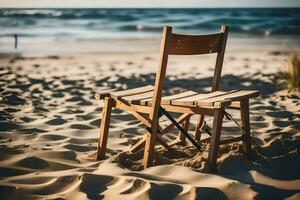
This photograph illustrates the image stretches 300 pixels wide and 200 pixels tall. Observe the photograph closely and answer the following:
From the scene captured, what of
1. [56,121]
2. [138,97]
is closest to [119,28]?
[56,121]

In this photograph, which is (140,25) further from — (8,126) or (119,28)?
(8,126)

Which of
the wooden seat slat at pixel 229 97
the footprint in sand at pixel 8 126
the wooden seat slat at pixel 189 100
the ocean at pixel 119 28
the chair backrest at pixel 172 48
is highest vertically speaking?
the ocean at pixel 119 28

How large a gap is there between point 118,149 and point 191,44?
1.47m

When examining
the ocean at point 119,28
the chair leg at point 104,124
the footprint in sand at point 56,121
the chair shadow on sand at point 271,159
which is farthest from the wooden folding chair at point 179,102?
the ocean at point 119,28

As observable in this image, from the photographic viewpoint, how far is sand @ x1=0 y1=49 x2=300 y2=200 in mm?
2891

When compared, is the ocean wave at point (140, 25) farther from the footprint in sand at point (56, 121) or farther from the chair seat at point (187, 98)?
the chair seat at point (187, 98)

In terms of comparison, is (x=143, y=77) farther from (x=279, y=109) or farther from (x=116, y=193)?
(x=116, y=193)

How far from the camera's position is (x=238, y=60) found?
11.2 m

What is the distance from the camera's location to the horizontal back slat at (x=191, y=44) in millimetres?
3109

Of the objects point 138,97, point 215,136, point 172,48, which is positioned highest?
point 172,48

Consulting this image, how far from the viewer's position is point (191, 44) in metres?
3.20

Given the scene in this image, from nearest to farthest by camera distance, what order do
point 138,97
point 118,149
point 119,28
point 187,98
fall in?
1. point 187,98
2. point 138,97
3. point 118,149
4. point 119,28

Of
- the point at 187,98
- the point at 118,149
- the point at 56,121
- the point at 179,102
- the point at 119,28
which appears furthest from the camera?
the point at 119,28

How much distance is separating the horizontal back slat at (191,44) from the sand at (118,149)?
93 centimetres
